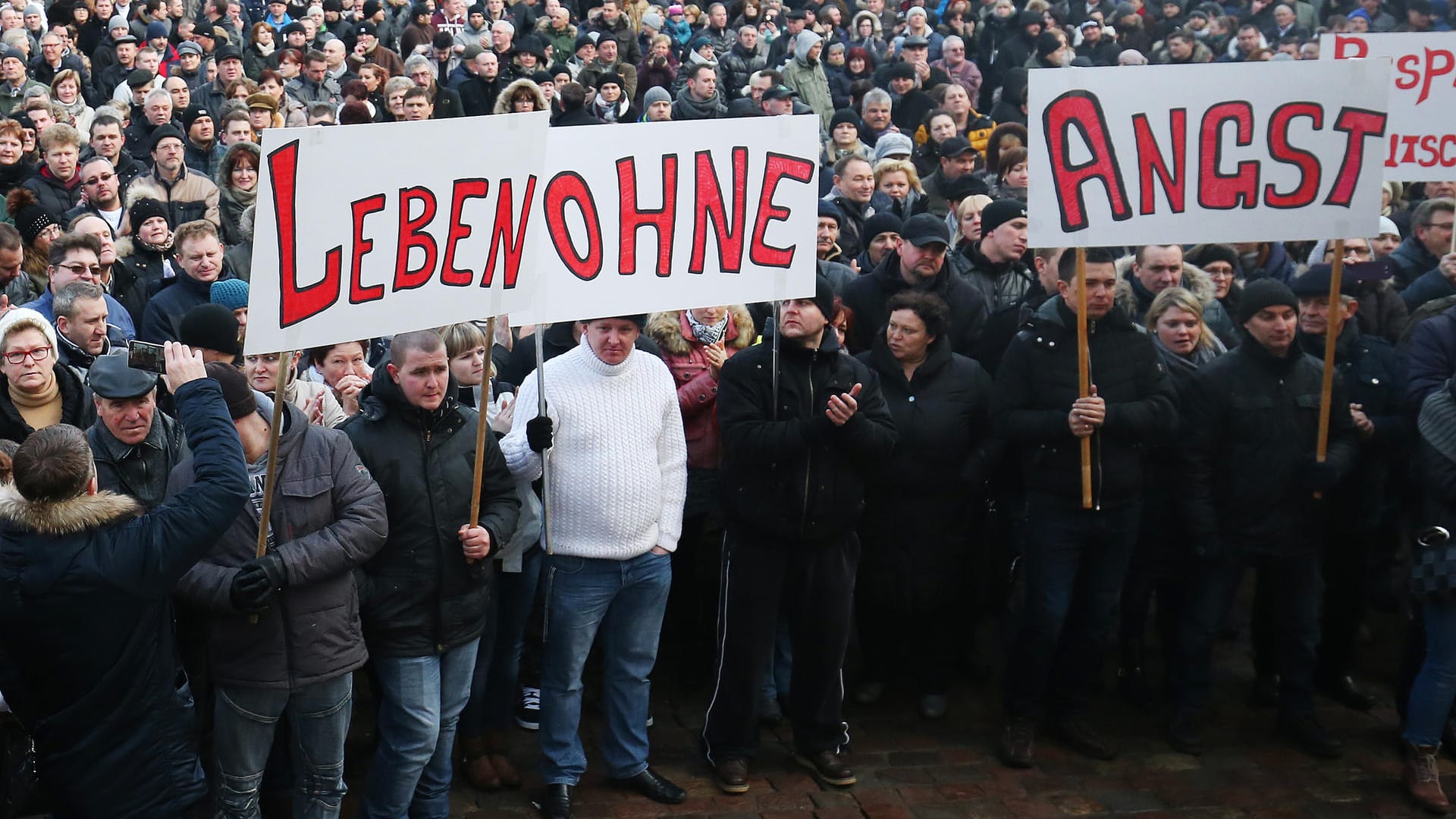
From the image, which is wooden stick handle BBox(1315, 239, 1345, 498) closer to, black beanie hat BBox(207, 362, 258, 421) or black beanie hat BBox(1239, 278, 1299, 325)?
black beanie hat BBox(1239, 278, 1299, 325)

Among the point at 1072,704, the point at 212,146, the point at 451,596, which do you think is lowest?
the point at 1072,704

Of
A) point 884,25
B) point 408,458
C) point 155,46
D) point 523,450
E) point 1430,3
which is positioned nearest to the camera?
point 408,458

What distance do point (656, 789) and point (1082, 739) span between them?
1913mm

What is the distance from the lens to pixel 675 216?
19.2ft

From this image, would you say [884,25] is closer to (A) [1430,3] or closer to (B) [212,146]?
(A) [1430,3]

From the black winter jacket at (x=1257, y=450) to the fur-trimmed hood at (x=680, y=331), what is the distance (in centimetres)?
206

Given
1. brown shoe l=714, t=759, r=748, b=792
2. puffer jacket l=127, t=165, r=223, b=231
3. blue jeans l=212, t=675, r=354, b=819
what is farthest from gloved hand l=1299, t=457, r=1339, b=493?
puffer jacket l=127, t=165, r=223, b=231

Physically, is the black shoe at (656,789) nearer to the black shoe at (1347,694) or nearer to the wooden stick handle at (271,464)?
the wooden stick handle at (271,464)

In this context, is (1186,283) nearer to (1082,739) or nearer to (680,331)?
(1082,739)

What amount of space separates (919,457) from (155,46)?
1195 cm

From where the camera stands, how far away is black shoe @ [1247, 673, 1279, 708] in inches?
278

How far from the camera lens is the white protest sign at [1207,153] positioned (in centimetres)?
613

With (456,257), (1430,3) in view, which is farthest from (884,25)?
(456,257)

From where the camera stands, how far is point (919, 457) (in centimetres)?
658
